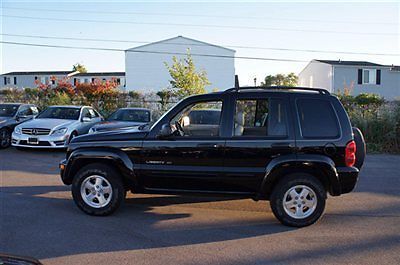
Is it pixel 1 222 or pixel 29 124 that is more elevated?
pixel 29 124

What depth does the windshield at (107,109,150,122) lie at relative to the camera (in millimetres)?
13134

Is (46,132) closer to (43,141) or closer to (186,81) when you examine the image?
(43,141)

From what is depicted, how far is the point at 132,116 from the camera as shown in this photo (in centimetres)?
1332

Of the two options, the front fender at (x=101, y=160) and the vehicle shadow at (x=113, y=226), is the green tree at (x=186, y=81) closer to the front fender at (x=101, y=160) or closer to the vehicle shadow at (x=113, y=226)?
the vehicle shadow at (x=113, y=226)

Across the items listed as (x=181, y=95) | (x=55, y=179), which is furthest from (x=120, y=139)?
(x=181, y=95)

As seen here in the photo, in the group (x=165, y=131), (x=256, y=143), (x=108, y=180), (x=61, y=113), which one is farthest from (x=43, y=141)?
(x=256, y=143)

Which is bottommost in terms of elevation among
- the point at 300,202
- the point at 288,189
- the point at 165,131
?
the point at 300,202

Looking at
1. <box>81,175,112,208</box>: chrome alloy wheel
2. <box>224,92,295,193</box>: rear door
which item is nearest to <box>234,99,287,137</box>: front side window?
<box>224,92,295,193</box>: rear door

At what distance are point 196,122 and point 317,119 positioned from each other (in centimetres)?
203

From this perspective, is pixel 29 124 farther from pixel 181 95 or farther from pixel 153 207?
pixel 181 95

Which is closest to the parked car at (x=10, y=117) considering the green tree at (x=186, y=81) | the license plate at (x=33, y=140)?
the license plate at (x=33, y=140)

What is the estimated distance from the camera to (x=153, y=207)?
21.0 feet

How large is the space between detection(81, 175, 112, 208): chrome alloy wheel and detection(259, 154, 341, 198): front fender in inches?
90.9

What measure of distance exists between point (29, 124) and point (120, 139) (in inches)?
289
